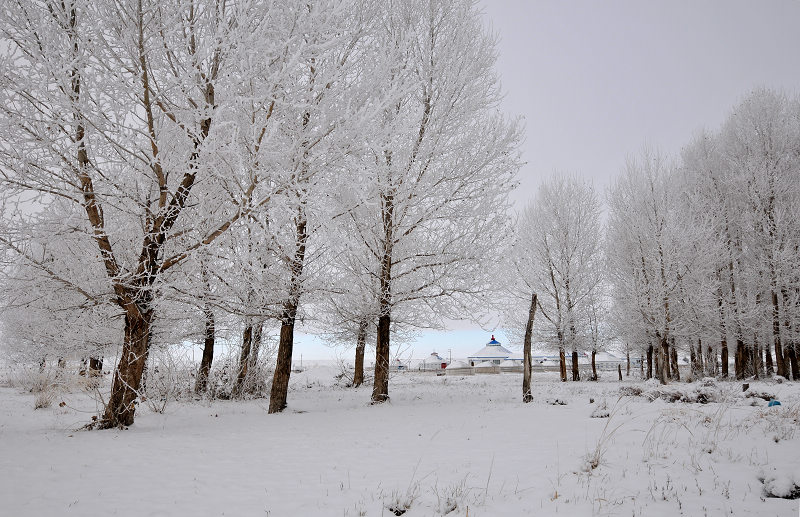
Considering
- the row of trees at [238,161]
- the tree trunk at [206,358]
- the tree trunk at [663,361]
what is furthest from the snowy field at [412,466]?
the tree trunk at [663,361]

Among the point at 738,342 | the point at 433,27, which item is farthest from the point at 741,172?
the point at 433,27

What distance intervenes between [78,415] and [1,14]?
733cm

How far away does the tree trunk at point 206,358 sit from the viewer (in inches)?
456

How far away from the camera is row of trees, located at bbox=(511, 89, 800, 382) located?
17766mm

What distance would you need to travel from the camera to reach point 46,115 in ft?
17.8

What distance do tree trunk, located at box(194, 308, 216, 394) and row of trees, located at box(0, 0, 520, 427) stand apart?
5.41 feet

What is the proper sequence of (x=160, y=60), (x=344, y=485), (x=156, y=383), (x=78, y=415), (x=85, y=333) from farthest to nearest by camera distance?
(x=85, y=333) → (x=156, y=383) → (x=78, y=415) → (x=160, y=60) → (x=344, y=485)

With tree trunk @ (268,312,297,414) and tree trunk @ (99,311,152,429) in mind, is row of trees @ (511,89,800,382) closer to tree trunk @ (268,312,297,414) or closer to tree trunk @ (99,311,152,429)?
tree trunk @ (268,312,297,414)

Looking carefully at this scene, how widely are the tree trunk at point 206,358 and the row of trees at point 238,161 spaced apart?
1.65 m

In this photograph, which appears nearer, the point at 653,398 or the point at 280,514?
the point at 280,514

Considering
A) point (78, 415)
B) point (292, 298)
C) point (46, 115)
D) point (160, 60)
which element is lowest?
point (78, 415)

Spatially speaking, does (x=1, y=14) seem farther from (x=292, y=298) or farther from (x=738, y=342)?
(x=738, y=342)

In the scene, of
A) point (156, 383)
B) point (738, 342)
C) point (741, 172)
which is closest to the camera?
point (156, 383)

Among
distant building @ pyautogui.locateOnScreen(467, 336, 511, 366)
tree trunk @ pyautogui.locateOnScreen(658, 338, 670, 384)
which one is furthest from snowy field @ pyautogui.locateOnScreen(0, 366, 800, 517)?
distant building @ pyautogui.locateOnScreen(467, 336, 511, 366)
